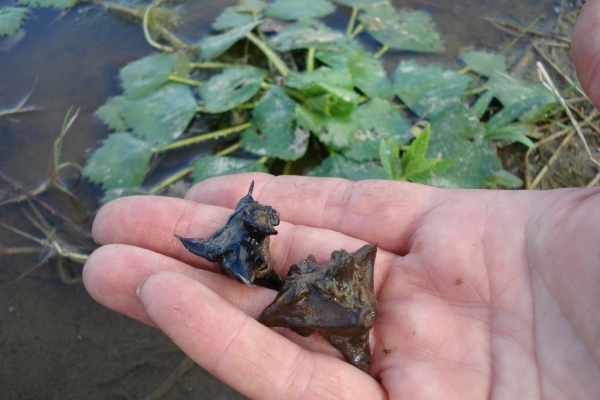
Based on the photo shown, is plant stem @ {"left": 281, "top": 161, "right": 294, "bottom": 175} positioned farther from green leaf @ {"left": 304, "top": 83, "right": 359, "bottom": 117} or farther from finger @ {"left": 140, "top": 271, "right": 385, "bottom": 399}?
finger @ {"left": 140, "top": 271, "right": 385, "bottom": 399}

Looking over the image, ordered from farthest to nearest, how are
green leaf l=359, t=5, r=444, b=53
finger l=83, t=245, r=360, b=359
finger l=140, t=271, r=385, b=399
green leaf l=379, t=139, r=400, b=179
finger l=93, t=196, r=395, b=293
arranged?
green leaf l=359, t=5, r=444, b=53 → green leaf l=379, t=139, r=400, b=179 → finger l=93, t=196, r=395, b=293 → finger l=83, t=245, r=360, b=359 → finger l=140, t=271, r=385, b=399

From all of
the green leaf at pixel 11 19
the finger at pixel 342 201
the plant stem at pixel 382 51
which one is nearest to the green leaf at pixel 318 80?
the plant stem at pixel 382 51

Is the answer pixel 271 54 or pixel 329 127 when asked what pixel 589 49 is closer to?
pixel 329 127

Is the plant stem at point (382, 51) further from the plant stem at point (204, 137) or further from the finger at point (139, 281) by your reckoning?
the finger at point (139, 281)

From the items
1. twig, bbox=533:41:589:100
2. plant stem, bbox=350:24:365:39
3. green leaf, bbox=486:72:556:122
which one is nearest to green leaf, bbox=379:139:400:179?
green leaf, bbox=486:72:556:122

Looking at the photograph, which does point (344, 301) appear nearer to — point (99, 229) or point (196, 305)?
point (196, 305)

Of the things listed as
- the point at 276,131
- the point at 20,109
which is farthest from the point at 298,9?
the point at 20,109
